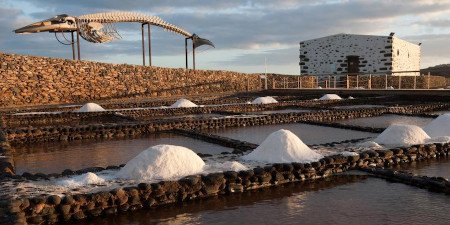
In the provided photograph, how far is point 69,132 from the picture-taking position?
1144 centimetres

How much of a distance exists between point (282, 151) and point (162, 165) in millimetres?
2006

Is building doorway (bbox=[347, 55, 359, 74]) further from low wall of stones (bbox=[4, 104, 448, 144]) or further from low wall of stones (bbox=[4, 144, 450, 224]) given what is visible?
low wall of stones (bbox=[4, 144, 450, 224])

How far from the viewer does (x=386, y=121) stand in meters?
13.9

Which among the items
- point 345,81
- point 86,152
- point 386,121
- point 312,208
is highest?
point 345,81

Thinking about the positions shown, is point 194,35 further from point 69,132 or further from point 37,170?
point 37,170

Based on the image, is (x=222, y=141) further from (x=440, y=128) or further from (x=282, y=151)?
(x=440, y=128)

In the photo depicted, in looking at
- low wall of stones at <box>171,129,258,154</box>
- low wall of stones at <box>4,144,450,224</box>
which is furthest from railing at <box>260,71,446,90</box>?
low wall of stones at <box>4,144,450,224</box>

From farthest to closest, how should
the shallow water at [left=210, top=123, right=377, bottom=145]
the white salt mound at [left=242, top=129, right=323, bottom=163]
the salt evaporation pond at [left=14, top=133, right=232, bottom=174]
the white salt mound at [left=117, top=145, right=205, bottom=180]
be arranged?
the shallow water at [left=210, top=123, right=377, bottom=145] → the salt evaporation pond at [left=14, top=133, right=232, bottom=174] → the white salt mound at [left=242, top=129, right=323, bottom=163] → the white salt mound at [left=117, top=145, right=205, bottom=180]

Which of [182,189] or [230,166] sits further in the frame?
[230,166]

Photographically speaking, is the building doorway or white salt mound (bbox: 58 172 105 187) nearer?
white salt mound (bbox: 58 172 105 187)

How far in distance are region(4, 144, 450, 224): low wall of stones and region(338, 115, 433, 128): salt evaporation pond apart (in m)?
5.91

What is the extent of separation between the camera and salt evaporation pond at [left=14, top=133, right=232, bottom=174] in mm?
7840

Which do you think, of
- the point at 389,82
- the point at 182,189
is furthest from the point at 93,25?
the point at 182,189

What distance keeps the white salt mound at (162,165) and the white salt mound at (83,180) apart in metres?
0.35
